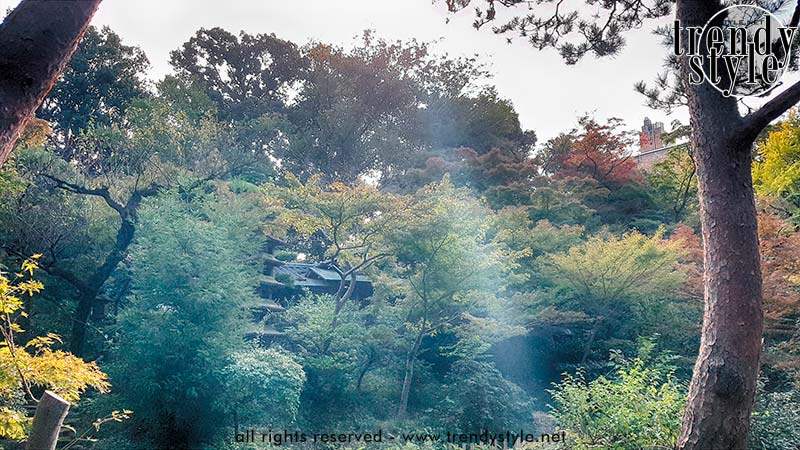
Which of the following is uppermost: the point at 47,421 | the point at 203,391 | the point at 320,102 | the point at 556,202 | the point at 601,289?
the point at 320,102

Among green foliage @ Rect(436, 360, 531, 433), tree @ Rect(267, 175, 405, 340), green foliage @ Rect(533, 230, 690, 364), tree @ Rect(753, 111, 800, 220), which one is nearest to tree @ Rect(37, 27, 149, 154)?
tree @ Rect(267, 175, 405, 340)

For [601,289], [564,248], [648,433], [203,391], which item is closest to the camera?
[648,433]

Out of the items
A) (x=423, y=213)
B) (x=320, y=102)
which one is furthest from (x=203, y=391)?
(x=320, y=102)

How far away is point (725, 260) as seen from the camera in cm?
244

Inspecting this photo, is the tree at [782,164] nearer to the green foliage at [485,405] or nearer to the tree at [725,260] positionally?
the green foliage at [485,405]

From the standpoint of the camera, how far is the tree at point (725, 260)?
2.28 meters

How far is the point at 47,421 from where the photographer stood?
1.37 metres

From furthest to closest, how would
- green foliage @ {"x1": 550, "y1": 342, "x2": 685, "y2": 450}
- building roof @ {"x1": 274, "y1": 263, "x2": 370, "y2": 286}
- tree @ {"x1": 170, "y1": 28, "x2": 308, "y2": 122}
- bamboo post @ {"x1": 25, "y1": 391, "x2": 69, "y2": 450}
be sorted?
tree @ {"x1": 170, "y1": 28, "x2": 308, "y2": 122} < building roof @ {"x1": 274, "y1": 263, "x2": 370, "y2": 286} < green foliage @ {"x1": 550, "y1": 342, "x2": 685, "y2": 450} < bamboo post @ {"x1": 25, "y1": 391, "x2": 69, "y2": 450}

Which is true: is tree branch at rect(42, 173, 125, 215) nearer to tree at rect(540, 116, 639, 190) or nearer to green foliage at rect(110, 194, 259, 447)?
green foliage at rect(110, 194, 259, 447)

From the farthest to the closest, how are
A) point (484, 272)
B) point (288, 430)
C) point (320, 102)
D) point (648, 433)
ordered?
point (320, 102) → point (484, 272) → point (288, 430) → point (648, 433)

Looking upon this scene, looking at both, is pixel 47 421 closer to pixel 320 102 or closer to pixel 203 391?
pixel 203 391

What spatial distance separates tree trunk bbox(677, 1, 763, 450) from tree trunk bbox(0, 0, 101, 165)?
9.71 feet

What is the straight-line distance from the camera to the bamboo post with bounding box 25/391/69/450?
136cm

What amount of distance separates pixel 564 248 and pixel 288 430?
589cm
